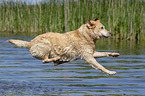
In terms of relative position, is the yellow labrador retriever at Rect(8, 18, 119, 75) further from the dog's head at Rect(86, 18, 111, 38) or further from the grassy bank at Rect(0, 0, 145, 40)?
the grassy bank at Rect(0, 0, 145, 40)

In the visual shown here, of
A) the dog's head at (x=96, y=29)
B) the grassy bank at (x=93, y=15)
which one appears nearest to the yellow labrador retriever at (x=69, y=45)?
the dog's head at (x=96, y=29)

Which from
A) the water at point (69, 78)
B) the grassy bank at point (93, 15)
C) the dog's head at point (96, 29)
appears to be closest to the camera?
the water at point (69, 78)

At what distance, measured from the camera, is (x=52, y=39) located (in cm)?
861

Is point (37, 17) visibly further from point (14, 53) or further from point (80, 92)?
point (80, 92)

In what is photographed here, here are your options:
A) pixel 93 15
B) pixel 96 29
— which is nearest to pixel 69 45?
pixel 96 29

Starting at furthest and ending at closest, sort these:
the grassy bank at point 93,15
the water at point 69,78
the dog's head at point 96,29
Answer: the grassy bank at point 93,15 → the dog's head at point 96,29 → the water at point 69,78

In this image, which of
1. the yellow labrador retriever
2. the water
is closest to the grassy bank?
the water

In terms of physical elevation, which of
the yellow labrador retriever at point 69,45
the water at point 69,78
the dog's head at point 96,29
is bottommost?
the water at point 69,78

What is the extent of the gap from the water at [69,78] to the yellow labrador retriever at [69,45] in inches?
19.1

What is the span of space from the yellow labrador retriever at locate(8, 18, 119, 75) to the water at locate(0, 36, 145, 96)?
0.48 metres

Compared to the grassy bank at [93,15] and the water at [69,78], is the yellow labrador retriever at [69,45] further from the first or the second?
the grassy bank at [93,15]

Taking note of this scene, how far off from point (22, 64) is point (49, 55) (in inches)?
113

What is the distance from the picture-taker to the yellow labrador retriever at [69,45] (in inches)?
333

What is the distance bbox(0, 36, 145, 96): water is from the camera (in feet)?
24.6
